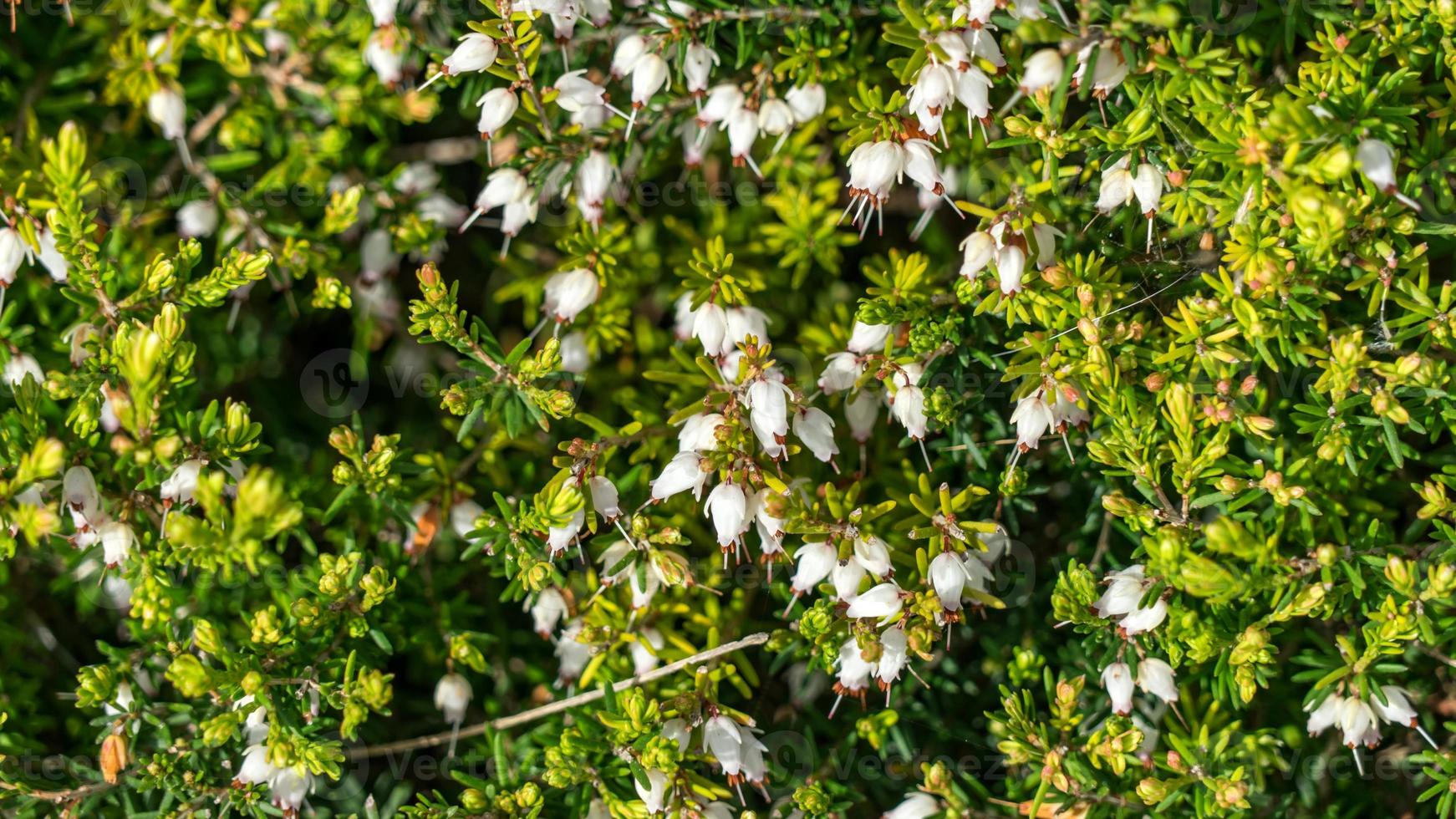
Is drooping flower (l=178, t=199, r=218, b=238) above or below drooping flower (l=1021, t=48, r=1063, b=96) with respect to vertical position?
below

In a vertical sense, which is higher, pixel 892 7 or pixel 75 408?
pixel 892 7

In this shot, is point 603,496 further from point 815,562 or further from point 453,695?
point 453,695

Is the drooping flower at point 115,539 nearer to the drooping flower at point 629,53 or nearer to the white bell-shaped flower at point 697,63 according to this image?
the drooping flower at point 629,53

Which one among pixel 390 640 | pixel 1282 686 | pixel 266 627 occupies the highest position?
pixel 266 627

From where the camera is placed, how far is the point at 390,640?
3.29m

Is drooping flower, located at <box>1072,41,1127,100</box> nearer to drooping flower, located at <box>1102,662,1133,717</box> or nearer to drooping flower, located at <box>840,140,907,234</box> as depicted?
drooping flower, located at <box>840,140,907,234</box>

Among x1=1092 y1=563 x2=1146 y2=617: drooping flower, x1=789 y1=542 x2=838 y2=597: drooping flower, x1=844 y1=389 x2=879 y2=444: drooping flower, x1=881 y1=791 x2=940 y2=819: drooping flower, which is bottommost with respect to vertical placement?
x1=881 y1=791 x2=940 y2=819: drooping flower

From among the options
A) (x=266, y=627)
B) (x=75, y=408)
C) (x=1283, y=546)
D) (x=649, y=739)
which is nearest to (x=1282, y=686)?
(x=1283, y=546)

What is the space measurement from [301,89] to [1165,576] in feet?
10.6

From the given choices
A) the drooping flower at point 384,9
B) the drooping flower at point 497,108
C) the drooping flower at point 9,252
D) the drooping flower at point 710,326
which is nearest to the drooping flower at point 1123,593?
the drooping flower at point 710,326

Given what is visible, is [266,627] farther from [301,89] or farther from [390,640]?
[301,89]

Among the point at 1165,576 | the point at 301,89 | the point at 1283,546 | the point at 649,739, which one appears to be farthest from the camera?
the point at 301,89

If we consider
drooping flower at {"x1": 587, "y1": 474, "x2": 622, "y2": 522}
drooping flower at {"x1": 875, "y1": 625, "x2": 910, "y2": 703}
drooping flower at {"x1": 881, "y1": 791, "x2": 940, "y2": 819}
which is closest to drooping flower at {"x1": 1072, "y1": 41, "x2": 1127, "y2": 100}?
drooping flower at {"x1": 875, "y1": 625, "x2": 910, "y2": 703}

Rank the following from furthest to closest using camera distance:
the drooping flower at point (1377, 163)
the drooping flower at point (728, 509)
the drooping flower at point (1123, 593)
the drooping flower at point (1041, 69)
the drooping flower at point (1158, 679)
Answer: the drooping flower at point (1158, 679) → the drooping flower at point (1123, 593) → the drooping flower at point (728, 509) → the drooping flower at point (1041, 69) → the drooping flower at point (1377, 163)
